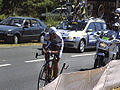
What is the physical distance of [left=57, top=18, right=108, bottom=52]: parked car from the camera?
16.3 metres

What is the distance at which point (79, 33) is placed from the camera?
1670cm

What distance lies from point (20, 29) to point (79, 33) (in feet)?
12.5

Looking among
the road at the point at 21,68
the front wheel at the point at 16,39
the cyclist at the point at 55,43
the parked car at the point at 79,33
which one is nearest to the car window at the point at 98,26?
the parked car at the point at 79,33

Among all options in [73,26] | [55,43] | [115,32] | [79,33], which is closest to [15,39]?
[73,26]

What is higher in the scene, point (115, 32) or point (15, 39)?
point (115, 32)

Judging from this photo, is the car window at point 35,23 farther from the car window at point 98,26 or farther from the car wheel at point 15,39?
the car window at point 98,26

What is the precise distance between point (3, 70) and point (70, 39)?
6406 mm

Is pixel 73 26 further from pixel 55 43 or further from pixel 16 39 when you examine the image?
pixel 55 43

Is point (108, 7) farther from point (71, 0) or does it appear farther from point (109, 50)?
point (109, 50)

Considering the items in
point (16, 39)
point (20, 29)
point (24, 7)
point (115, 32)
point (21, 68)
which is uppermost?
point (24, 7)

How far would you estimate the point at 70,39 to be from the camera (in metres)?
16.3

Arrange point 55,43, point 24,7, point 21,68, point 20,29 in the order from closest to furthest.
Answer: point 55,43
point 21,68
point 20,29
point 24,7

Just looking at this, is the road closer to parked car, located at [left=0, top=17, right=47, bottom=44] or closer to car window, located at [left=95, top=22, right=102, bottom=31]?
parked car, located at [left=0, top=17, right=47, bottom=44]

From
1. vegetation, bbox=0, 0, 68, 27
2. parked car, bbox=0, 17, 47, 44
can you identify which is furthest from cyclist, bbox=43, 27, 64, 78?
vegetation, bbox=0, 0, 68, 27
